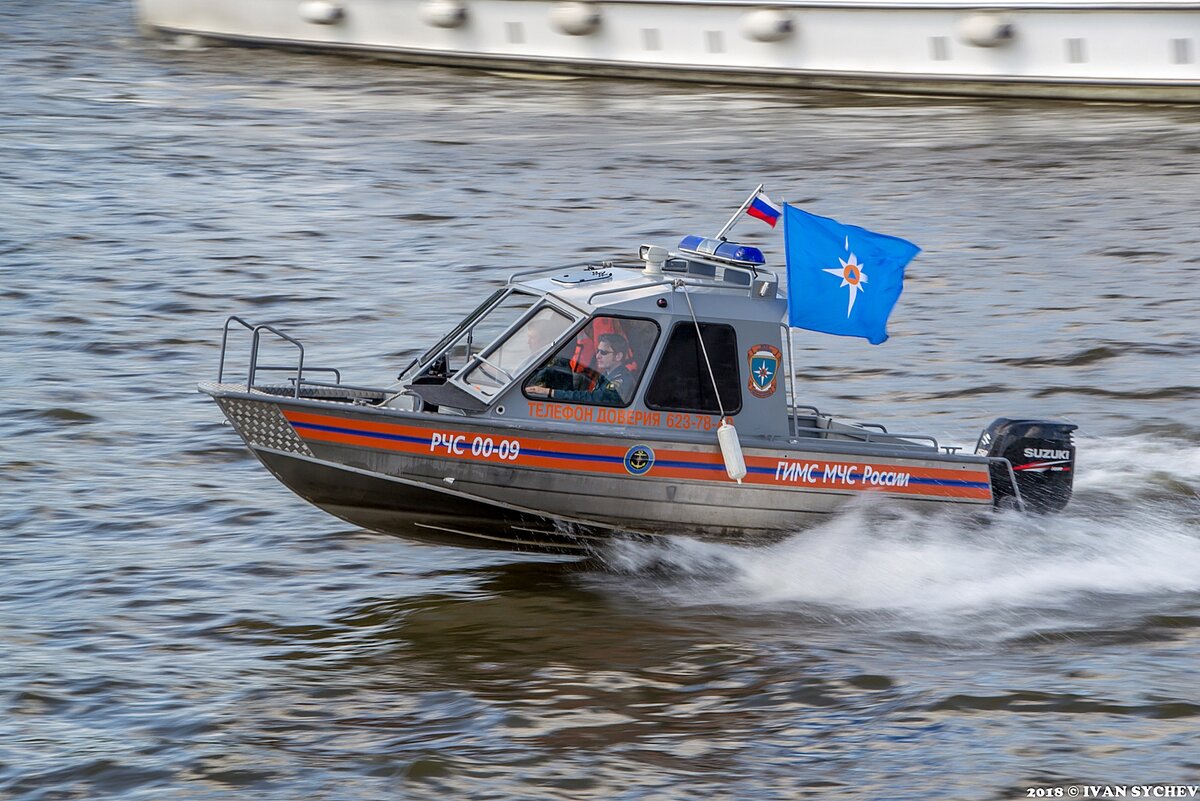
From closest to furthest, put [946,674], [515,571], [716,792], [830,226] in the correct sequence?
[716,792]
[946,674]
[830,226]
[515,571]

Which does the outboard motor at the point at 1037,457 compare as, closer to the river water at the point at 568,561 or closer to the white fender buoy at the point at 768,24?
the river water at the point at 568,561

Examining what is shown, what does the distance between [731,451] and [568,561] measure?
6.56 ft

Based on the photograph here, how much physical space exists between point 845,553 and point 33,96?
25675mm

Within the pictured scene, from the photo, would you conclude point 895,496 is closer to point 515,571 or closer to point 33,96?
point 515,571

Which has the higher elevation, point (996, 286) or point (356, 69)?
point (356, 69)

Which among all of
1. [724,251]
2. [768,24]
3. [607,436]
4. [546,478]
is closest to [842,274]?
[724,251]

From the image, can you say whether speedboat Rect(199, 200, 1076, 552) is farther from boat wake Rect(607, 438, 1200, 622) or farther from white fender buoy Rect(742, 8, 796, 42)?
white fender buoy Rect(742, 8, 796, 42)

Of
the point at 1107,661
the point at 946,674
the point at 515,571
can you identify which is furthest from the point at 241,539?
the point at 1107,661

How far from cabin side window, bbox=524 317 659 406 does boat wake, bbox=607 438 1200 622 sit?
1.20 m

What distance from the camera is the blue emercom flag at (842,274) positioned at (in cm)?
1110

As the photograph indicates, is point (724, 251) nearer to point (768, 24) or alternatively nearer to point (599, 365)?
point (599, 365)

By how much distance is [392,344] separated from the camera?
17781 millimetres

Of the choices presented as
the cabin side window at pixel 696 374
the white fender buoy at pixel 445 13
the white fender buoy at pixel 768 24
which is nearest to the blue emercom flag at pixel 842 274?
the cabin side window at pixel 696 374

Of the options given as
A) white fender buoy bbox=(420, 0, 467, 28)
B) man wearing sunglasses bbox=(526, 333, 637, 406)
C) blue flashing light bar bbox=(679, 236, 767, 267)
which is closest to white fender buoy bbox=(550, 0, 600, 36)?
white fender buoy bbox=(420, 0, 467, 28)
